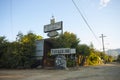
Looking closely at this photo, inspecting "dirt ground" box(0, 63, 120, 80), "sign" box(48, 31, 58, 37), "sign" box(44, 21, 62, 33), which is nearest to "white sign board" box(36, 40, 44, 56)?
"sign" box(48, 31, 58, 37)

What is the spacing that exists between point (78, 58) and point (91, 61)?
33.6 ft

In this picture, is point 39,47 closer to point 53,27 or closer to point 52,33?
point 52,33

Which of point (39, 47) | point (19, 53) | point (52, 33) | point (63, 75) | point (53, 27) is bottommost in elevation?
point (63, 75)

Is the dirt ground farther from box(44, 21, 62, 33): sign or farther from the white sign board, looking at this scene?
box(44, 21, 62, 33): sign

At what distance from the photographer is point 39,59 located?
109 ft

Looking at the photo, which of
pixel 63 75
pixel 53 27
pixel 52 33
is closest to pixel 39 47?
pixel 52 33

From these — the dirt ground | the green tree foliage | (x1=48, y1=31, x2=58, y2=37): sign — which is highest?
(x1=48, y1=31, x2=58, y2=37): sign

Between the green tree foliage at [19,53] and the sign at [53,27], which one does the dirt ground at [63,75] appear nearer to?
the green tree foliage at [19,53]

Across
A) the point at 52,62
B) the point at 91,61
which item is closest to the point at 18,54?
the point at 52,62

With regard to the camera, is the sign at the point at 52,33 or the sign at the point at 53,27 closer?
the sign at the point at 53,27

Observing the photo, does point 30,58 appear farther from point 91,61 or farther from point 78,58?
point 91,61

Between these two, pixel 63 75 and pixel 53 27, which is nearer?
pixel 63 75

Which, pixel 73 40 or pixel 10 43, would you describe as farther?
pixel 73 40

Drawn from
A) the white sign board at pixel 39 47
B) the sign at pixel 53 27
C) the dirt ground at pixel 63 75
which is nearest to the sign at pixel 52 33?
the sign at pixel 53 27
